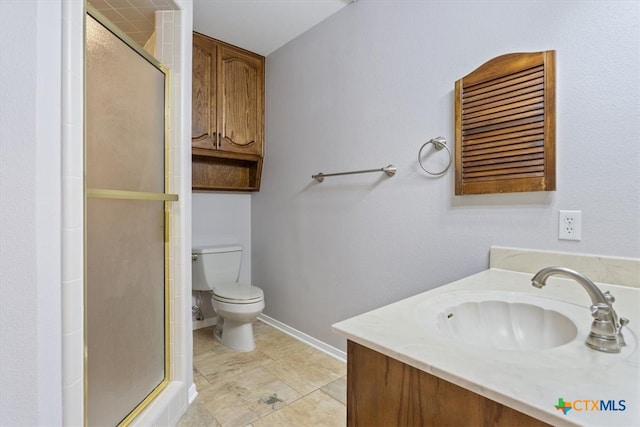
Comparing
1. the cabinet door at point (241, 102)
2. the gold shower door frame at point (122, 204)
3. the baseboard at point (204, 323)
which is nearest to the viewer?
the gold shower door frame at point (122, 204)

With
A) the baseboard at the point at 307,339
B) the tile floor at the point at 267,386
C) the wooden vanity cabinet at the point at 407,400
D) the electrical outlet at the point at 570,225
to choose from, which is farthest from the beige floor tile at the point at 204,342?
the electrical outlet at the point at 570,225

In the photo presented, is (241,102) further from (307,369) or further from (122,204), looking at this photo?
(307,369)

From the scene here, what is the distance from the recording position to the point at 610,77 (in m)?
1.14

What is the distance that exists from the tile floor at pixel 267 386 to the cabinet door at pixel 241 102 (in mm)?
1572

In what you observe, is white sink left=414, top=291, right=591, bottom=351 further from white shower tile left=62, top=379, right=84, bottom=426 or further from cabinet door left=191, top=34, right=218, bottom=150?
cabinet door left=191, top=34, right=218, bottom=150

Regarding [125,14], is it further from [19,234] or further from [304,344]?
[304,344]

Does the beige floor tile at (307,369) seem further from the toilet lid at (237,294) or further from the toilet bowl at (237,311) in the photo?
the toilet lid at (237,294)

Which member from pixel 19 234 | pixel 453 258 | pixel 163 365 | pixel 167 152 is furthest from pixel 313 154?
pixel 19 234

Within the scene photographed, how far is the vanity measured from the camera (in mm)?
515

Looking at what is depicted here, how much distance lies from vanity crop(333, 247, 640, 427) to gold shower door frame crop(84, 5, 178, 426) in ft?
3.10

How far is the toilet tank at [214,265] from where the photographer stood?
2520 mm

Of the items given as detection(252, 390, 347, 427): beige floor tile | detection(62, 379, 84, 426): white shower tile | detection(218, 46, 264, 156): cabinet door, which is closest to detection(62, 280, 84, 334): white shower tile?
detection(62, 379, 84, 426): white shower tile

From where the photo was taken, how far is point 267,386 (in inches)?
72.4

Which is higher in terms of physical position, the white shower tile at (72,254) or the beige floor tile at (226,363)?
the white shower tile at (72,254)
